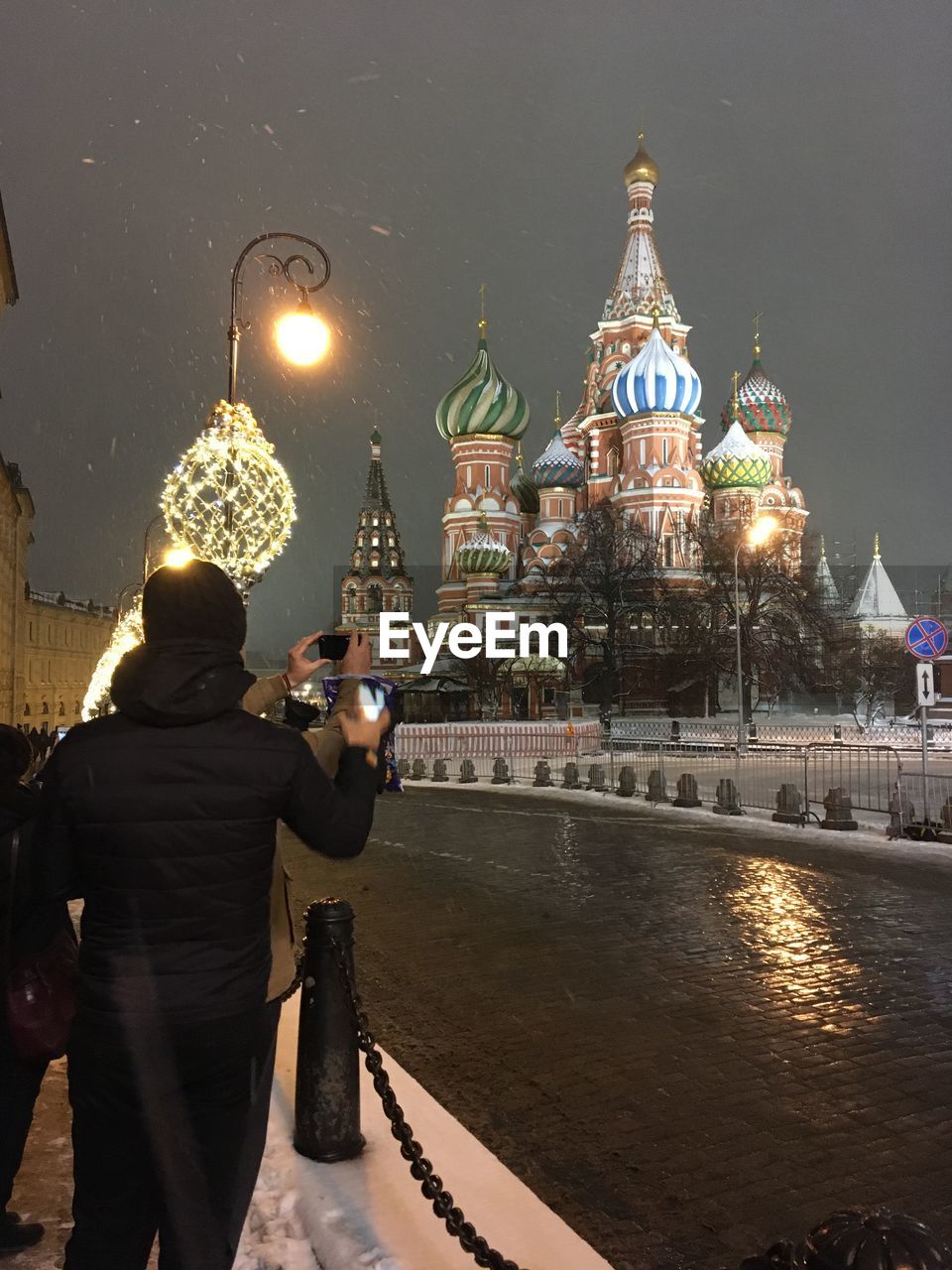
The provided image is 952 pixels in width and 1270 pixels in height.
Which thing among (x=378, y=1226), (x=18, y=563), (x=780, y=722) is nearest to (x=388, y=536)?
(x=18, y=563)

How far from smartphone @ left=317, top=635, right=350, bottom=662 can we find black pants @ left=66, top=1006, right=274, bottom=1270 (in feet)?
3.65

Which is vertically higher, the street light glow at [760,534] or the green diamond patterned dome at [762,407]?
the green diamond patterned dome at [762,407]

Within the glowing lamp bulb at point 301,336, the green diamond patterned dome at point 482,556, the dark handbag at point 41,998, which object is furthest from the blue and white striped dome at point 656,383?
the dark handbag at point 41,998

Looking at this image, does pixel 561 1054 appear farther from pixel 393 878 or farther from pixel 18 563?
pixel 18 563

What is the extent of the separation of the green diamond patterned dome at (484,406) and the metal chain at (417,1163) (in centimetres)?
6036

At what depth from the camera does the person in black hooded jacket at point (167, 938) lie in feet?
7.16

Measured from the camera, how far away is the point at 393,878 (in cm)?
1022

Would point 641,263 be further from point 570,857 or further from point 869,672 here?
point 570,857

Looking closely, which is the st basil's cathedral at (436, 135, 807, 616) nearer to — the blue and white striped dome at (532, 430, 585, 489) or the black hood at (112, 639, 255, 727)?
the blue and white striped dome at (532, 430, 585, 489)

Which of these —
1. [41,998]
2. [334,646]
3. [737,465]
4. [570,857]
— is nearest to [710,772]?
[570,857]

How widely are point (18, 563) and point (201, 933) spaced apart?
49.5 meters

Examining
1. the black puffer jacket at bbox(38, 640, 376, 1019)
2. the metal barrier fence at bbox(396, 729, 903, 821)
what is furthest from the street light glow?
the black puffer jacket at bbox(38, 640, 376, 1019)

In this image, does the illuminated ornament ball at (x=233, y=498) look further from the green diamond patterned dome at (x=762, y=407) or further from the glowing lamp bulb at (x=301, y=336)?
the green diamond patterned dome at (x=762, y=407)

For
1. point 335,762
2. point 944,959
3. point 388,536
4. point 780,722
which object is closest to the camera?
point 335,762
